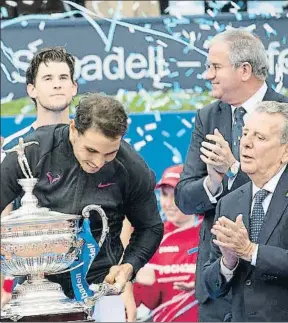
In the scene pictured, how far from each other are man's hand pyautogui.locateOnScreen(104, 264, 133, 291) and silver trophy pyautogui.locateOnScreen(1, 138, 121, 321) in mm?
84

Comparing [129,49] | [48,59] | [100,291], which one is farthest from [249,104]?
[129,49]

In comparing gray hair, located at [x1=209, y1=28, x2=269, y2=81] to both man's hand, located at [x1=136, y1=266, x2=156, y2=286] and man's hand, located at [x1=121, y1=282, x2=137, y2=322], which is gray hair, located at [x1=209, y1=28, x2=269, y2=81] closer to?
man's hand, located at [x1=121, y1=282, x2=137, y2=322]

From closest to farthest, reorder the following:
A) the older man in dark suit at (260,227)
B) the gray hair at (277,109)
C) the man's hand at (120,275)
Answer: the man's hand at (120,275)
the older man in dark suit at (260,227)
the gray hair at (277,109)

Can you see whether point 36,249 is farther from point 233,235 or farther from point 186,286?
point 186,286

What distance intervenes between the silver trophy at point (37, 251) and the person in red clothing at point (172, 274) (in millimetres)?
1486

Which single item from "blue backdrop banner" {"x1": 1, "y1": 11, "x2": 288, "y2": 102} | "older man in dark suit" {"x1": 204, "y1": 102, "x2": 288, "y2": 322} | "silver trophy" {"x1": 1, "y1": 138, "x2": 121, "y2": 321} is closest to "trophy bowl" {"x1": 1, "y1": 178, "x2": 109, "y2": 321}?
"silver trophy" {"x1": 1, "y1": 138, "x2": 121, "y2": 321}

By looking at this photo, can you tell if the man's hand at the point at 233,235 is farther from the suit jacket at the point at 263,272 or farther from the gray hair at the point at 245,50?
the gray hair at the point at 245,50

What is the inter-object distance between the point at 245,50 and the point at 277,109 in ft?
1.40

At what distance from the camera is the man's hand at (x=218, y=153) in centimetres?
386

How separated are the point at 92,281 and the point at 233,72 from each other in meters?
0.86

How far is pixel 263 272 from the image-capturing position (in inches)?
145

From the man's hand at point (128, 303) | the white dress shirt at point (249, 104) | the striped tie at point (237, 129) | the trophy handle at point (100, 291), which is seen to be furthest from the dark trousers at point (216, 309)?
the trophy handle at point (100, 291)

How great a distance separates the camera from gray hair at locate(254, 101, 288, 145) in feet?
12.5

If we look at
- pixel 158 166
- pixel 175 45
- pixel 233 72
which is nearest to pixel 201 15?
pixel 175 45
